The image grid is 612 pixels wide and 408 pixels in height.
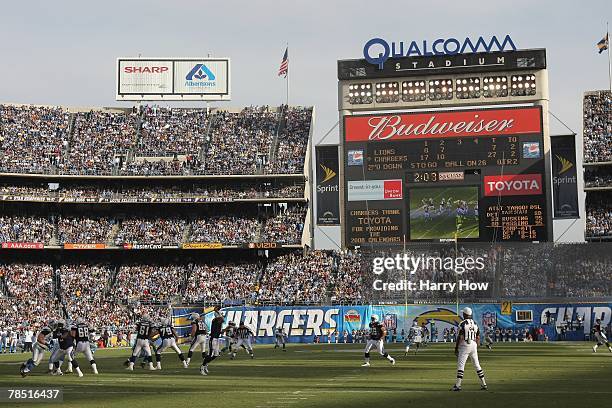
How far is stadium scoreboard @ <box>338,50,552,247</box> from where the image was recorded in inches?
2532

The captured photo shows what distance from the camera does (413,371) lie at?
104 feet

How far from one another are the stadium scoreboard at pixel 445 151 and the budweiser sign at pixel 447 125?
2.8 inches

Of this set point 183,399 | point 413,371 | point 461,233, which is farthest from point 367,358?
point 461,233

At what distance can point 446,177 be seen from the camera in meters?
65.5

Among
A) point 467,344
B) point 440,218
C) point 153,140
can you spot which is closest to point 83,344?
point 467,344

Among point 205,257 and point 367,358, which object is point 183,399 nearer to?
point 367,358

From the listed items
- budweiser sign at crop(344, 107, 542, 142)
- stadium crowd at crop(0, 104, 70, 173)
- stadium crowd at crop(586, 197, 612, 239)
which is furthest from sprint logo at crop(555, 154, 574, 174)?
stadium crowd at crop(0, 104, 70, 173)

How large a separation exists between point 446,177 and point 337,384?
135 ft

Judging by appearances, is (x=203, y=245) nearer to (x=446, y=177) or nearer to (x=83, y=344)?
(x=446, y=177)

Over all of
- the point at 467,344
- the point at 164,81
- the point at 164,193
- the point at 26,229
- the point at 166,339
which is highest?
the point at 164,81

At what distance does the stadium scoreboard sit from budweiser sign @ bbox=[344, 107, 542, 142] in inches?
2.8

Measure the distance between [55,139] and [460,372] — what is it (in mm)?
63444

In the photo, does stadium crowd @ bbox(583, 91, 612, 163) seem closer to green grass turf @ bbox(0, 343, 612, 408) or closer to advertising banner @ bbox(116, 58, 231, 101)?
advertising banner @ bbox(116, 58, 231, 101)

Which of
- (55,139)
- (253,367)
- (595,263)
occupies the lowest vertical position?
(253,367)
